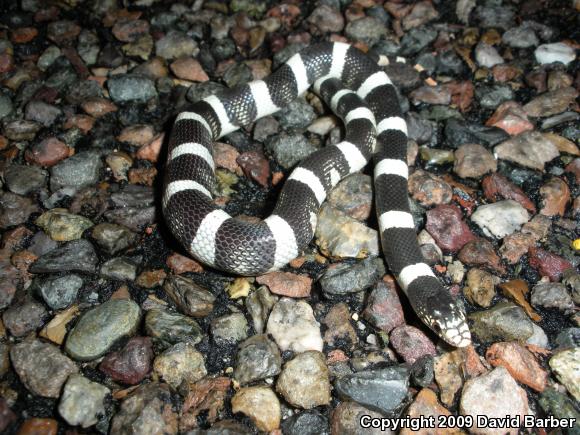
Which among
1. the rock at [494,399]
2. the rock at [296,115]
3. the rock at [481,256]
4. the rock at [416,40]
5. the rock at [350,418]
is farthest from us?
the rock at [416,40]

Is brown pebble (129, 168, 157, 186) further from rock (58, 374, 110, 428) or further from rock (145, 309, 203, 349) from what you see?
rock (58, 374, 110, 428)

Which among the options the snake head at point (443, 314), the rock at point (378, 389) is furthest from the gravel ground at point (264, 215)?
the snake head at point (443, 314)

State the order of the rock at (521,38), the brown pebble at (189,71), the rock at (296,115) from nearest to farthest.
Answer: the rock at (296,115) → the brown pebble at (189,71) → the rock at (521,38)

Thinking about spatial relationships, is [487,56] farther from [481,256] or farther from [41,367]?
[41,367]

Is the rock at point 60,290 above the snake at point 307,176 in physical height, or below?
below

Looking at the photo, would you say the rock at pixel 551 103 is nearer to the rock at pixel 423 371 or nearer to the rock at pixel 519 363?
the rock at pixel 519 363
